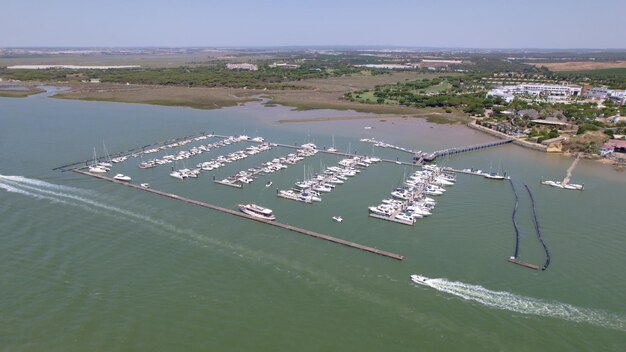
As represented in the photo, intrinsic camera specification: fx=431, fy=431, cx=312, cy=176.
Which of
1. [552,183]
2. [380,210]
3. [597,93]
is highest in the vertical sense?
[597,93]

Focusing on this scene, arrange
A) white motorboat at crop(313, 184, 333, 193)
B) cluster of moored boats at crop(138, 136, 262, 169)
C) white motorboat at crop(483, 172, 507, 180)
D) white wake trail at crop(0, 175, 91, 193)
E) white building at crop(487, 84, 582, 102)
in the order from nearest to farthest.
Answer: white wake trail at crop(0, 175, 91, 193) → white motorboat at crop(313, 184, 333, 193) → white motorboat at crop(483, 172, 507, 180) → cluster of moored boats at crop(138, 136, 262, 169) → white building at crop(487, 84, 582, 102)

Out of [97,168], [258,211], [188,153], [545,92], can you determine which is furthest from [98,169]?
[545,92]

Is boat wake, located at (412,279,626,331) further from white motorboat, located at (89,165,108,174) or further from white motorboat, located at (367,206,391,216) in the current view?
white motorboat, located at (89,165,108,174)

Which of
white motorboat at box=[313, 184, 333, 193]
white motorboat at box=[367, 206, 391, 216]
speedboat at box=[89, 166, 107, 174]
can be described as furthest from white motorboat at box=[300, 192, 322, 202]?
speedboat at box=[89, 166, 107, 174]

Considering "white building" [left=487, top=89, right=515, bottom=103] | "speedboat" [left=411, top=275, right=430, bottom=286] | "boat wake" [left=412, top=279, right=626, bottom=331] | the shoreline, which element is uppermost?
"white building" [left=487, top=89, right=515, bottom=103]

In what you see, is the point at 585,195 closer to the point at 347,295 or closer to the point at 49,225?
the point at 347,295

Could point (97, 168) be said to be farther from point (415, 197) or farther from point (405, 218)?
point (415, 197)
